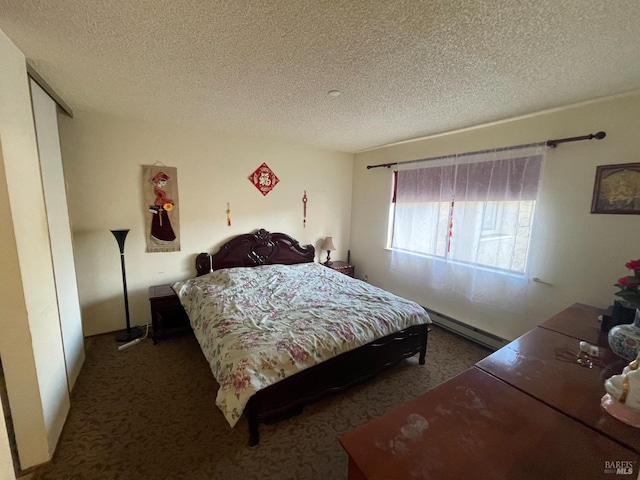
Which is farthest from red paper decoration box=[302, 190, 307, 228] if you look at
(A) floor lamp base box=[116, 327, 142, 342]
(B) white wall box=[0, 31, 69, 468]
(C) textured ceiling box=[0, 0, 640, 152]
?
(B) white wall box=[0, 31, 69, 468]

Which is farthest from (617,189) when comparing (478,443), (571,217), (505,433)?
(478,443)

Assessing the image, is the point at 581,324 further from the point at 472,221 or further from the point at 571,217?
the point at 472,221

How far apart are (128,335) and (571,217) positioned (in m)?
4.43

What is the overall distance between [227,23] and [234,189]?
2.27 m

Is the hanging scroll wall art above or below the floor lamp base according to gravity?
above

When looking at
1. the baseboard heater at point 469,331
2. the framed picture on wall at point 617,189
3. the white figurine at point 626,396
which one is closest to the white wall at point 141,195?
the baseboard heater at point 469,331

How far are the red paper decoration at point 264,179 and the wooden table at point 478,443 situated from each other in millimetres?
3116

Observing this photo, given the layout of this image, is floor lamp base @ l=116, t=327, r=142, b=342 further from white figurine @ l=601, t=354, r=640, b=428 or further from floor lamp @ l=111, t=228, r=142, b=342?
white figurine @ l=601, t=354, r=640, b=428

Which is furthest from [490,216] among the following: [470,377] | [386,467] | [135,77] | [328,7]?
[135,77]

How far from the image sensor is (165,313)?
286cm

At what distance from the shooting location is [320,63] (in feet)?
5.22

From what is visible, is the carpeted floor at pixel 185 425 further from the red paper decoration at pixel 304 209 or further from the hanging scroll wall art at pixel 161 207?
the red paper decoration at pixel 304 209

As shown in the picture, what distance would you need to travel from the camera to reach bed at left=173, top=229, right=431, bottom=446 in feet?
5.36

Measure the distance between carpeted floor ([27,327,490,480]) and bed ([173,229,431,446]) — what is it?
14 centimetres
